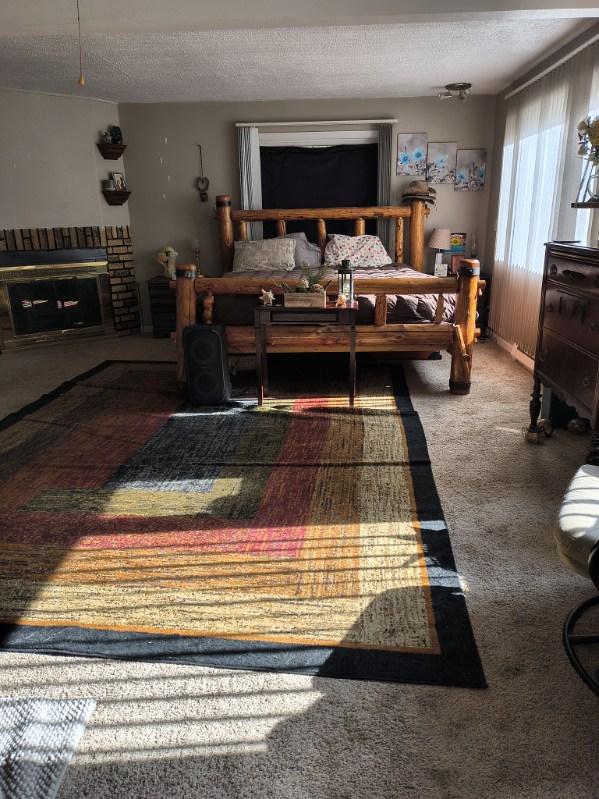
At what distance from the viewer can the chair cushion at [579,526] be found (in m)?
1.50

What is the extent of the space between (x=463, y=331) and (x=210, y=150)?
353 centimetres

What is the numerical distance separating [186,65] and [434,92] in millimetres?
2416

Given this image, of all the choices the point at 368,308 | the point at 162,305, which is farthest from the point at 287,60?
the point at 162,305

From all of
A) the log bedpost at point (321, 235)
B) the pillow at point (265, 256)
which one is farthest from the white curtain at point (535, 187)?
the pillow at point (265, 256)

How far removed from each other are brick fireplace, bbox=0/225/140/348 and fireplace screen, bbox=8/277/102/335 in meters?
0.22

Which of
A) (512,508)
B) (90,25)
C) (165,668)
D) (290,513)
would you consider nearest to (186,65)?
(90,25)

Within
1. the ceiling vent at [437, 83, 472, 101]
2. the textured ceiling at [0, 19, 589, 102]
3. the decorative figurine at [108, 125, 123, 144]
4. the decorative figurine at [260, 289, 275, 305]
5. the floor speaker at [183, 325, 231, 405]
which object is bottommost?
the floor speaker at [183, 325, 231, 405]

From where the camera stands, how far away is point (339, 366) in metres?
4.76

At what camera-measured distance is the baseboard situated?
470cm

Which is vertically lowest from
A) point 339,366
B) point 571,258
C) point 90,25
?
point 339,366

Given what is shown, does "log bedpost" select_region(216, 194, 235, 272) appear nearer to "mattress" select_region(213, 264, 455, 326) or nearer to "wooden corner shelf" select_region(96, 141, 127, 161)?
"wooden corner shelf" select_region(96, 141, 127, 161)

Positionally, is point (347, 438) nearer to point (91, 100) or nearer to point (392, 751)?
point (392, 751)

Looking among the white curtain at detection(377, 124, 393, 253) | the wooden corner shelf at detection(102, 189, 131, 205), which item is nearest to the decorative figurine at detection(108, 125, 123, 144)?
the wooden corner shelf at detection(102, 189, 131, 205)

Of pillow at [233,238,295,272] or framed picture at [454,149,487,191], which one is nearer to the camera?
pillow at [233,238,295,272]
